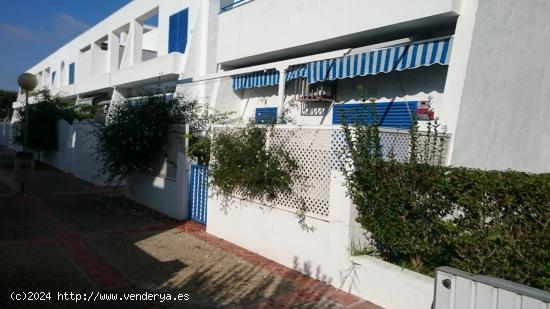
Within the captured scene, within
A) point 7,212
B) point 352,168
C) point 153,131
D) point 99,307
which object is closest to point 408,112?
point 352,168

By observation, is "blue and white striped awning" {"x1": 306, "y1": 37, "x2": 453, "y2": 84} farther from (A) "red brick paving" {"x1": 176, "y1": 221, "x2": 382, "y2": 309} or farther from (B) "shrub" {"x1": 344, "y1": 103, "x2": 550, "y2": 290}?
(A) "red brick paving" {"x1": 176, "y1": 221, "x2": 382, "y2": 309}

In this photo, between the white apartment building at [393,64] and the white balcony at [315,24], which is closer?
the white apartment building at [393,64]

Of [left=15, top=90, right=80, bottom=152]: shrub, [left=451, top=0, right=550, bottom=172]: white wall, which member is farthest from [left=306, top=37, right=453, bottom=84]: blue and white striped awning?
[left=15, top=90, right=80, bottom=152]: shrub

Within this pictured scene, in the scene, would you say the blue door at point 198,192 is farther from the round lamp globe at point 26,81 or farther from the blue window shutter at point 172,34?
the blue window shutter at point 172,34

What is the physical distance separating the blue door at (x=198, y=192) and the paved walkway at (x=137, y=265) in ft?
0.92

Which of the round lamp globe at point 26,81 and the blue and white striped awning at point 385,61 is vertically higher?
the blue and white striped awning at point 385,61

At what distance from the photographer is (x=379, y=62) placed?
9016mm

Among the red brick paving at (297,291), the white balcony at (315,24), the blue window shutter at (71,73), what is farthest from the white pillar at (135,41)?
the red brick paving at (297,291)

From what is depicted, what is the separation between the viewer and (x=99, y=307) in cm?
498

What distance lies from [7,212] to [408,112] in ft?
32.5

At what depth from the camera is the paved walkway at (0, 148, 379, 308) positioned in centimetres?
543

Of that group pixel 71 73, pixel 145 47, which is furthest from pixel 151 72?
pixel 71 73

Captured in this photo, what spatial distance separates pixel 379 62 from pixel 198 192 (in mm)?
4997

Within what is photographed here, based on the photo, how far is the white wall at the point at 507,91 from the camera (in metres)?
7.96
